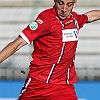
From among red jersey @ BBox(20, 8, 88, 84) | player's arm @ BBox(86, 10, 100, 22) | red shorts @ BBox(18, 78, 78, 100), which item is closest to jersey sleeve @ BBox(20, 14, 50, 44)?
red jersey @ BBox(20, 8, 88, 84)

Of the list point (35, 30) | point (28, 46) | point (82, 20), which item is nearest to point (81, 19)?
point (82, 20)

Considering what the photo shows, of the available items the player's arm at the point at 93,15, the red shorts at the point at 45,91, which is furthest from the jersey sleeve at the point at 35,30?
the player's arm at the point at 93,15

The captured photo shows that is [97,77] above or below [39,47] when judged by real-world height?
below

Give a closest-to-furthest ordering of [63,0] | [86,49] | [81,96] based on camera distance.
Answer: [63,0] < [81,96] < [86,49]

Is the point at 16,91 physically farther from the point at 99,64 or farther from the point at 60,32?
the point at 60,32

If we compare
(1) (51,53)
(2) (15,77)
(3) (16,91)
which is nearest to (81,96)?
(3) (16,91)

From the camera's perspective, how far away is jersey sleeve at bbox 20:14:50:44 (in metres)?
4.38

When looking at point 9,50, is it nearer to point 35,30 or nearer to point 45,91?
point 35,30

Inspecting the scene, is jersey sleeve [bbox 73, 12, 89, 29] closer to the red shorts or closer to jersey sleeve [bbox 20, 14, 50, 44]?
jersey sleeve [bbox 20, 14, 50, 44]

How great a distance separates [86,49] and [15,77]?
4.58 ft

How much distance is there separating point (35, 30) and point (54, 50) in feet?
1.04

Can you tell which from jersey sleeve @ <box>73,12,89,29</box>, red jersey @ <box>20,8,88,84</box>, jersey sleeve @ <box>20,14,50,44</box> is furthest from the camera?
jersey sleeve @ <box>73,12,89,29</box>

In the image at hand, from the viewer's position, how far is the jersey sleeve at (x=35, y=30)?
4.38m

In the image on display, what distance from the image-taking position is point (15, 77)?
8.01 meters
